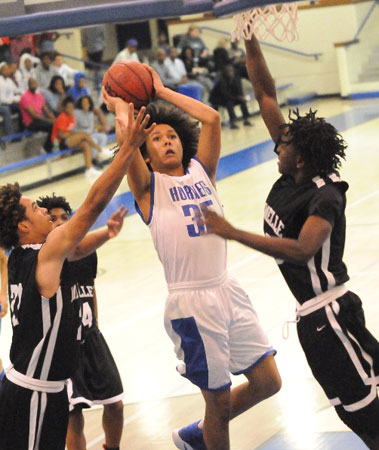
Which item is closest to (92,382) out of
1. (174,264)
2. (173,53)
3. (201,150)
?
(174,264)

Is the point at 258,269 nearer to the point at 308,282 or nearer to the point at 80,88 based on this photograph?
the point at 308,282

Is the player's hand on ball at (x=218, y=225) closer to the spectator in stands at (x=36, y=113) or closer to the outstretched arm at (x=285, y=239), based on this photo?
the outstretched arm at (x=285, y=239)

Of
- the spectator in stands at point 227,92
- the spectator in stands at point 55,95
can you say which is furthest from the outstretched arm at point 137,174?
the spectator in stands at point 227,92

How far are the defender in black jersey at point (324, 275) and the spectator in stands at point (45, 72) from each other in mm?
12515

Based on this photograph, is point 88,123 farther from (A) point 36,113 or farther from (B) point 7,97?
(B) point 7,97

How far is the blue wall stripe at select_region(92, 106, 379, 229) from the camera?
42.8 feet

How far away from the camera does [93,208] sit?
3709 mm

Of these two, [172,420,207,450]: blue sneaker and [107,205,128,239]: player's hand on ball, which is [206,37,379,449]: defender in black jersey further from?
[172,420,207,450]: blue sneaker

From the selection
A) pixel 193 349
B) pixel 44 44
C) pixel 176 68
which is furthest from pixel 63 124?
pixel 193 349

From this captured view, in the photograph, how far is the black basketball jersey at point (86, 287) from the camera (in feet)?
16.1

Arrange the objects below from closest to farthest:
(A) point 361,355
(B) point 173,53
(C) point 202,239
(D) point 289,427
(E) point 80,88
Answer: (A) point 361,355 < (C) point 202,239 < (D) point 289,427 < (E) point 80,88 < (B) point 173,53

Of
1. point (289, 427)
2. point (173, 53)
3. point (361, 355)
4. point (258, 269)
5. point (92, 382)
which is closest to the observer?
point (361, 355)

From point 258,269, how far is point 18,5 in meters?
4.58

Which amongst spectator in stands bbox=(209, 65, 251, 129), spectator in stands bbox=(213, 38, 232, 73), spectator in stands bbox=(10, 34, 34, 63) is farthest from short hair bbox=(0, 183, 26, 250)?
spectator in stands bbox=(213, 38, 232, 73)
